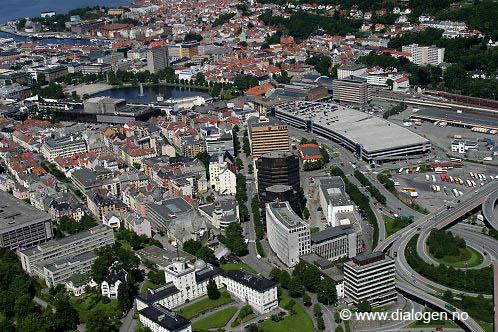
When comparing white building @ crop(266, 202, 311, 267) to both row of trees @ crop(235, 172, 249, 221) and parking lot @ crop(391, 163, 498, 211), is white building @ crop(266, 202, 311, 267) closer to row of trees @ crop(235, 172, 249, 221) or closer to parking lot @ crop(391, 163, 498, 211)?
row of trees @ crop(235, 172, 249, 221)

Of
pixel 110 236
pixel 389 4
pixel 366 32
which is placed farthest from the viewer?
pixel 389 4

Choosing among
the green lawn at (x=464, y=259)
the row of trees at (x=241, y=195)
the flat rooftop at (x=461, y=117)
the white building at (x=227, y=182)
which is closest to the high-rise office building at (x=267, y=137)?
the row of trees at (x=241, y=195)

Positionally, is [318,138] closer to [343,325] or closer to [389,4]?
[343,325]

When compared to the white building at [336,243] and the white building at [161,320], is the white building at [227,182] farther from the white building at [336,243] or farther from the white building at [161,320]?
the white building at [161,320]

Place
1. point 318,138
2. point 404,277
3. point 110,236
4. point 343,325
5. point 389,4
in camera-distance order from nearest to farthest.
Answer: point 343,325, point 404,277, point 110,236, point 318,138, point 389,4

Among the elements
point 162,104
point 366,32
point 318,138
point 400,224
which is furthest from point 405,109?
point 366,32

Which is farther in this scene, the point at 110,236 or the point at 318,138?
the point at 318,138

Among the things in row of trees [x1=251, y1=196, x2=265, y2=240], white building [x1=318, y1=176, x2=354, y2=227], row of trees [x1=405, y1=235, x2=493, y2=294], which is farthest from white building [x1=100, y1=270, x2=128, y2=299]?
row of trees [x1=405, y1=235, x2=493, y2=294]
